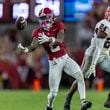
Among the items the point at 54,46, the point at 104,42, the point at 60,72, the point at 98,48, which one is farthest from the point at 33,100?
the point at 54,46

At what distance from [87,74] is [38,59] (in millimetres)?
6939

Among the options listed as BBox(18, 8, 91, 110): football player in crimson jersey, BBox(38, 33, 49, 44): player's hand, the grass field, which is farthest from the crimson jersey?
the grass field

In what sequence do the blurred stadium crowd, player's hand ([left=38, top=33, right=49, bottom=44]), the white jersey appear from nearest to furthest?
player's hand ([left=38, top=33, right=49, bottom=44])
the white jersey
the blurred stadium crowd

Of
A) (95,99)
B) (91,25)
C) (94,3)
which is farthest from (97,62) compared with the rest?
(91,25)

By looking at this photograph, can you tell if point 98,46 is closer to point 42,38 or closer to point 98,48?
point 98,48

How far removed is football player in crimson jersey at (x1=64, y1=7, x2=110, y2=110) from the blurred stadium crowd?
5.52m

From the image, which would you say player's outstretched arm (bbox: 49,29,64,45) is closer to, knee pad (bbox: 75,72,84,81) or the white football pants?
the white football pants

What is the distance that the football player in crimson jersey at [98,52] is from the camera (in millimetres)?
13391

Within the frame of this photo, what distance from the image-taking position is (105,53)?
13.9 meters

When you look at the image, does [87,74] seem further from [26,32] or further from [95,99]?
[26,32]

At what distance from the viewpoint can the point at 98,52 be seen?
13.4m

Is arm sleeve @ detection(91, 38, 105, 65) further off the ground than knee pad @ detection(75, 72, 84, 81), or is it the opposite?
arm sleeve @ detection(91, 38, 105, 65)

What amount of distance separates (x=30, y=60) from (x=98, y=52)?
7.00 meters

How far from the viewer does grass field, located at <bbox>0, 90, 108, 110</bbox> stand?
14.8 meters
